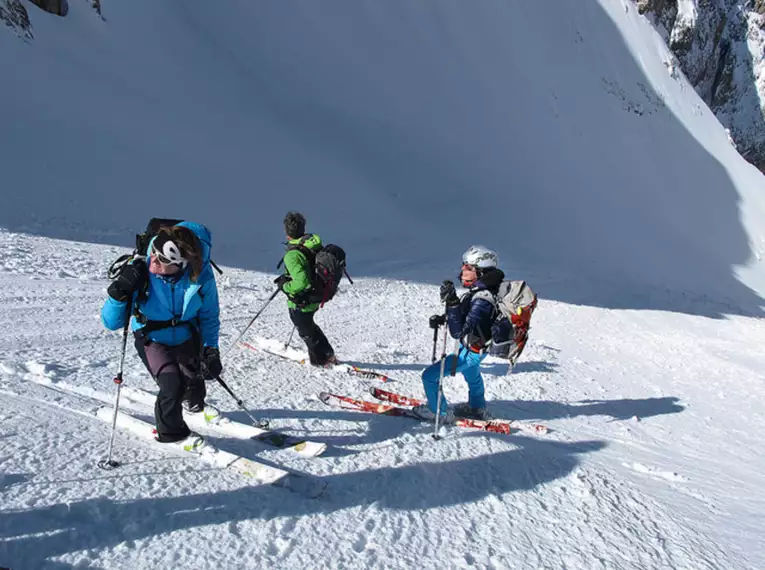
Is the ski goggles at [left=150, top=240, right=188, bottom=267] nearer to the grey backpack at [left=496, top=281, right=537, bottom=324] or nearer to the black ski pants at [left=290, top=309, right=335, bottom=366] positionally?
the grey backpack at [left=496, top=281, right=537, bottom=324]

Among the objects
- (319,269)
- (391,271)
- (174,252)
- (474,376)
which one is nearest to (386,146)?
(391,271)

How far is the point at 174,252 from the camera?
331 centimetres

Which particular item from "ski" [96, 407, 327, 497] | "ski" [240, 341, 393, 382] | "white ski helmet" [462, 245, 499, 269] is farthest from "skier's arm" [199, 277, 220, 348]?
"ski" [240, 341, 393, 382]

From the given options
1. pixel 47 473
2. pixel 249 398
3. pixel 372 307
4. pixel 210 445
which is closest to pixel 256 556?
pixel 210 445

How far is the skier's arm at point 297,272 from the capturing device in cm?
596

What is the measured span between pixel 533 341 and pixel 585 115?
29.8m

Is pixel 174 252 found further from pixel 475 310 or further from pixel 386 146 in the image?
pixel 386 146

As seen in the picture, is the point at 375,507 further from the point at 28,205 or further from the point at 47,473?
the point at 28,205

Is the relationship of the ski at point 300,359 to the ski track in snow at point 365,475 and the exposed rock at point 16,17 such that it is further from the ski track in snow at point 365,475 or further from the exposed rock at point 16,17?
the exposed rock at point 16,17

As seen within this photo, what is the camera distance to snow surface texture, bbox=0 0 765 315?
49.9ft

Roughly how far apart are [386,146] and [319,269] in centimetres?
1902

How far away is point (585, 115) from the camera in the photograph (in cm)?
3522

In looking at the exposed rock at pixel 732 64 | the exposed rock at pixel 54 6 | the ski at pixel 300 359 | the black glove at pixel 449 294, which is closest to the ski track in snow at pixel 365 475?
the ski at pixel 300 359

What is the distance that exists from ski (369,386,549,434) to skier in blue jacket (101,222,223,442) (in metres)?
2.50
